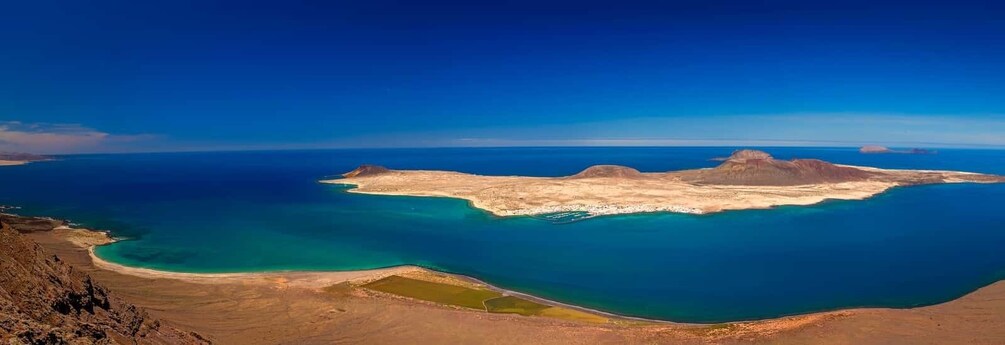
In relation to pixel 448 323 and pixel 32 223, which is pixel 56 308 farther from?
pixel 32 223

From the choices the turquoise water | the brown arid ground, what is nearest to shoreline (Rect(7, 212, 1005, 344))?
the brown arid ground

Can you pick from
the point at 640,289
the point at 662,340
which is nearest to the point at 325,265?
the point at 640,289

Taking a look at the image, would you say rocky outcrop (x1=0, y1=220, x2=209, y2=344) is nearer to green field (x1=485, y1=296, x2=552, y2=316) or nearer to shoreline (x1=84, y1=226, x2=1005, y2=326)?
shoreline (x1=84, y1=226, x2=1005, y2=326)

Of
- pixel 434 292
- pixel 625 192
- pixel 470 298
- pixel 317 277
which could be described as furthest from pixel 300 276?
pixel 625 192

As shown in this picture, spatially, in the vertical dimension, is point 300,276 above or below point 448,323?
above

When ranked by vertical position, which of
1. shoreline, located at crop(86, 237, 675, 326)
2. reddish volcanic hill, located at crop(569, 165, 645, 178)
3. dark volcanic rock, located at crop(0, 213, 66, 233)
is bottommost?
shoreline, located at crop(86, 237, 675, 326)

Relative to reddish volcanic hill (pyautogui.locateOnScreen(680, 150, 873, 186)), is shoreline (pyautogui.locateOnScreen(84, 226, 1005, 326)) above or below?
A: below

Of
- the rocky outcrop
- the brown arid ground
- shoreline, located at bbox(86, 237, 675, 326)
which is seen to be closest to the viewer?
the rocky outcrop

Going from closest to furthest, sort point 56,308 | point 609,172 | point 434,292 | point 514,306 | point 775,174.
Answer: point 56,308 → point 514,306 → point 434,292 → point 775,174 → point 609,172
